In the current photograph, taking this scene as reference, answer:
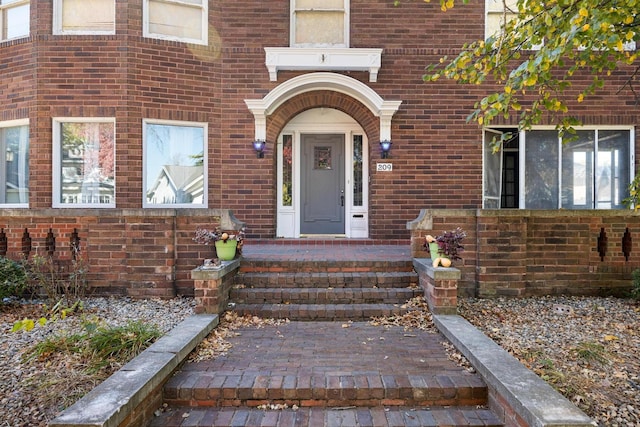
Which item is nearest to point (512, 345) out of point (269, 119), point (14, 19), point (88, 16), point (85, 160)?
point (269, 119)

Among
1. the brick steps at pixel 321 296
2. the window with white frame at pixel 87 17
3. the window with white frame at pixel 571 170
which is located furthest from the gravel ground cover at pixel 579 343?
the window with white frame at pixel 87 17

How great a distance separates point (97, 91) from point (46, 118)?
1.08m

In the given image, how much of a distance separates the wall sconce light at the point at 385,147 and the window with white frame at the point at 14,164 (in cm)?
700

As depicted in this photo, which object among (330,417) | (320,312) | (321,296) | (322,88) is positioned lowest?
(330,417)

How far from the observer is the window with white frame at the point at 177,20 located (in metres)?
7.84

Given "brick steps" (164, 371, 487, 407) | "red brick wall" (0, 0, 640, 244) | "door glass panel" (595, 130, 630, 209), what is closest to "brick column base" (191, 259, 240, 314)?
"brick steps" (164, 371, 487, 407)

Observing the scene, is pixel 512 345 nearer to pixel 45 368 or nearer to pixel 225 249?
pixel 225 249

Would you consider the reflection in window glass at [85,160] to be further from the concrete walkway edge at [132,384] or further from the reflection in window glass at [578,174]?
the reflection in window glass at [578,174]

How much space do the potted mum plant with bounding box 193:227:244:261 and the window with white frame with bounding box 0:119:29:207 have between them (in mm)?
5030

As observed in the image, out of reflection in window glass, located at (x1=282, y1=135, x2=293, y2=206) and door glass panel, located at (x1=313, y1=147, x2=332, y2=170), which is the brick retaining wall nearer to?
reflection in window glass, located at (x1=282, y1=135, x2=293, y2=206)

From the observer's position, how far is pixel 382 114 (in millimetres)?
7965

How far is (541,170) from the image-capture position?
8453mm

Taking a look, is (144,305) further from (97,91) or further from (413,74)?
(413,74)

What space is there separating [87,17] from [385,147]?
6.30 m
